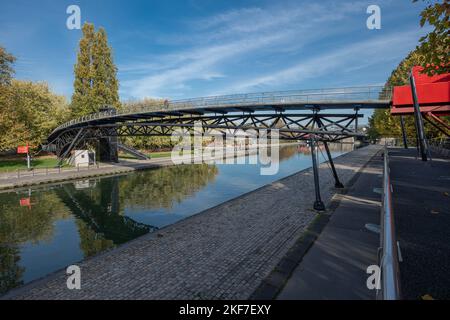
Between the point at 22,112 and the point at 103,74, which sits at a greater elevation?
the point at 103,74

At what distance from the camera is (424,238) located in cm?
584

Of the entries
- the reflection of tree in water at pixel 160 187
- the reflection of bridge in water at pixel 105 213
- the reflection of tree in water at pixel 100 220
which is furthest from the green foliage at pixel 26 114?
the reflection of tree in water at pixel 160 187

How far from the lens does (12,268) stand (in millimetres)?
8812

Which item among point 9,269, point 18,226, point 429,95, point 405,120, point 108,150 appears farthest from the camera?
point 108,150

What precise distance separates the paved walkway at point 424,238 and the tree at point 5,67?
4431 centimetres

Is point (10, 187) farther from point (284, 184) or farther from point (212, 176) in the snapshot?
point (284, 184)

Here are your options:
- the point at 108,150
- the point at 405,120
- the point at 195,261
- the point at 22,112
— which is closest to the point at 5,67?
the point at 22,112

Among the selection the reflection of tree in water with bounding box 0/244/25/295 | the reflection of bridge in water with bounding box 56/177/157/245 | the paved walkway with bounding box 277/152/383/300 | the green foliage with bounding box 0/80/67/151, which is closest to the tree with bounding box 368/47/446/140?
the paved walkway with bounding box 277/152/383/300

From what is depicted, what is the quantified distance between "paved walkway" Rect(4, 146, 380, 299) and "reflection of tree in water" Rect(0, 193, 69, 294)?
9.04 feet

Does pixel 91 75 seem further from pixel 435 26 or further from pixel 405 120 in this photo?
pixel 405 120

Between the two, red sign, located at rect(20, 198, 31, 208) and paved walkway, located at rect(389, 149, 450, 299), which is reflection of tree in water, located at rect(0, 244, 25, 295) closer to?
red sign, located at rect(20, 198, 31, 208)

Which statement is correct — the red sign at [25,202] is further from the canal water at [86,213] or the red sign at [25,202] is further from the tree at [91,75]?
the tree at [91,75]

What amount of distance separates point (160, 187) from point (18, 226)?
38.0 feet
